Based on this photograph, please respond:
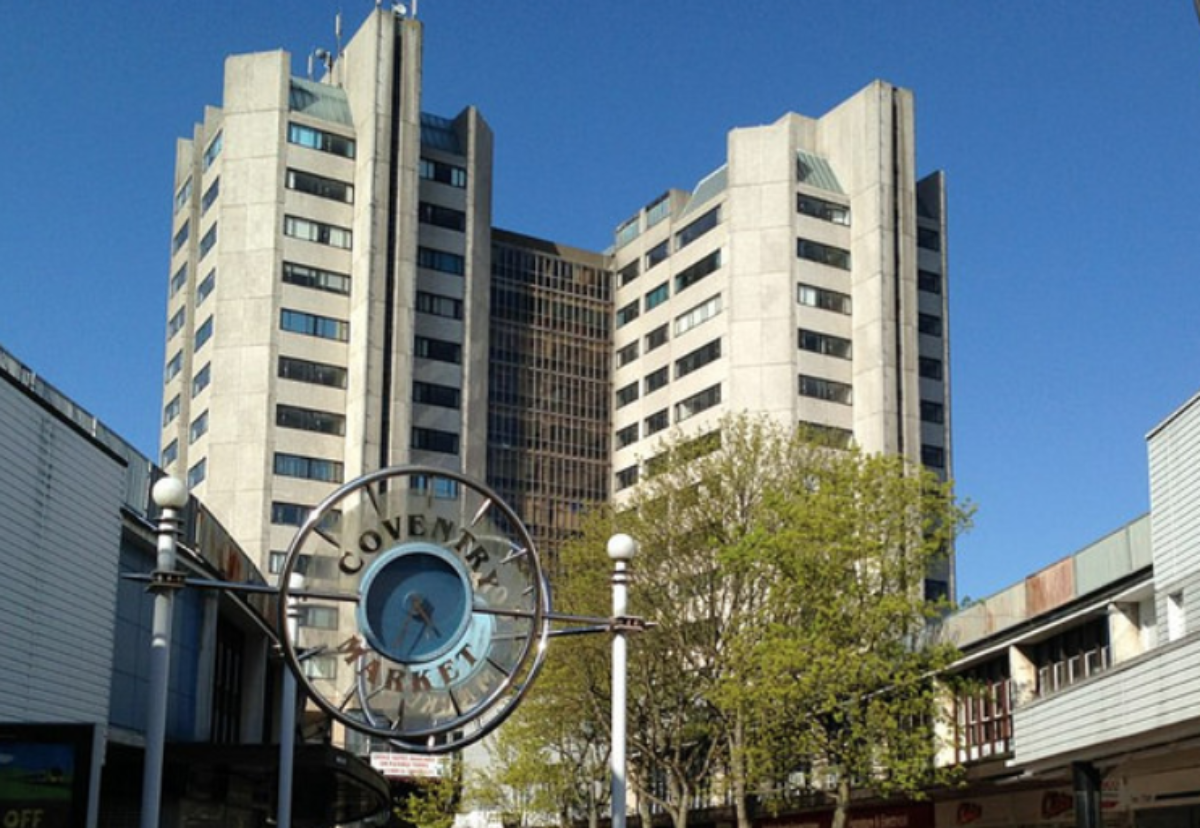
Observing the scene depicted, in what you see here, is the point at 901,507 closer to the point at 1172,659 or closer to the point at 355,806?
the point at 355,806

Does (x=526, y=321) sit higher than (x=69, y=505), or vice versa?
(x=526, y=321)

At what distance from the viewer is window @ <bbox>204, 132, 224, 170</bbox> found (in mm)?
110031

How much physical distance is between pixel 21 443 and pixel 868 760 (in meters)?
28.0

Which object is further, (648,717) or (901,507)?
(648,717)

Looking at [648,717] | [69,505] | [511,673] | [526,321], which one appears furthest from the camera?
[526,321]

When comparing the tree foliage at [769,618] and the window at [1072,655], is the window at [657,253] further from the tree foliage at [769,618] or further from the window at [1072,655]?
the window at [1072,655]

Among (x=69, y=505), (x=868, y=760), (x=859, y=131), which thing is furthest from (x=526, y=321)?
(x=69, y=505)

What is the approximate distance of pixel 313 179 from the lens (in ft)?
353

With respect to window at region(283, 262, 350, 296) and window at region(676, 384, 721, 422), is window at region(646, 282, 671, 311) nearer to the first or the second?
window at region(676, 384, 721, 422)

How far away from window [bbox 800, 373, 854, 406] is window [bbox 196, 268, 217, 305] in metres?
37.9

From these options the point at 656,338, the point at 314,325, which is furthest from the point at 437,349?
the point at 656,338

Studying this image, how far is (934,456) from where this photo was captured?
110 meters

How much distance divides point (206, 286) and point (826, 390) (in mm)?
40699

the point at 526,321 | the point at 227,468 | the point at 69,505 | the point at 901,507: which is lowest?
the point at 69,505
